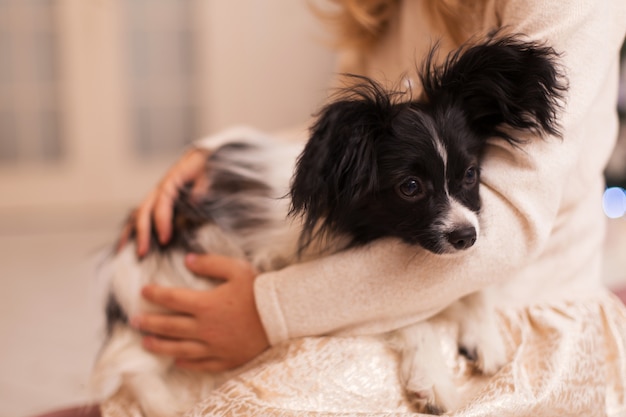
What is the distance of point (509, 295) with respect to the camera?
165 centimetres

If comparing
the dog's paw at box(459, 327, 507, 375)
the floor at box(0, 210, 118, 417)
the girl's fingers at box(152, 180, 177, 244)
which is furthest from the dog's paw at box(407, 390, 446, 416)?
the floor at box(0, 210, 118, 417)

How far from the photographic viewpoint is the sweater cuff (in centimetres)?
153

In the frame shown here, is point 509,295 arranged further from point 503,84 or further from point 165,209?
point 165,209

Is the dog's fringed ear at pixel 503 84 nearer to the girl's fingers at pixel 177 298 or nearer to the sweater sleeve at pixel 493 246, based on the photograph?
the sweater sleeve at pixel 493 246

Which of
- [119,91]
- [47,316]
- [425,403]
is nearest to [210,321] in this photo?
[425,403]

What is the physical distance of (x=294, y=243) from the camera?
5.57 ft

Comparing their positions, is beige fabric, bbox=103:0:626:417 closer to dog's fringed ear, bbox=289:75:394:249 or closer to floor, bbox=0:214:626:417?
dog's fringed ear, bbox=289:75:394:249

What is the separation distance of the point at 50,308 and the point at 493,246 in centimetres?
317

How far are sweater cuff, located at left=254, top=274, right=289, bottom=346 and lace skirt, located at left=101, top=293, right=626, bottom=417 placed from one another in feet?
0.10

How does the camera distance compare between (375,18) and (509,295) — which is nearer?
(509,295)

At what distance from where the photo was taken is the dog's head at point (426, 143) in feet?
4.51

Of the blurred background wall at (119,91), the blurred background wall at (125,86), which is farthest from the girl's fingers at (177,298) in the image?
the blurred background wall at (125,86)

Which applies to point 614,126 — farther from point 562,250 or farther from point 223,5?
point 223,5

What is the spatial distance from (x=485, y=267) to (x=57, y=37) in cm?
506
